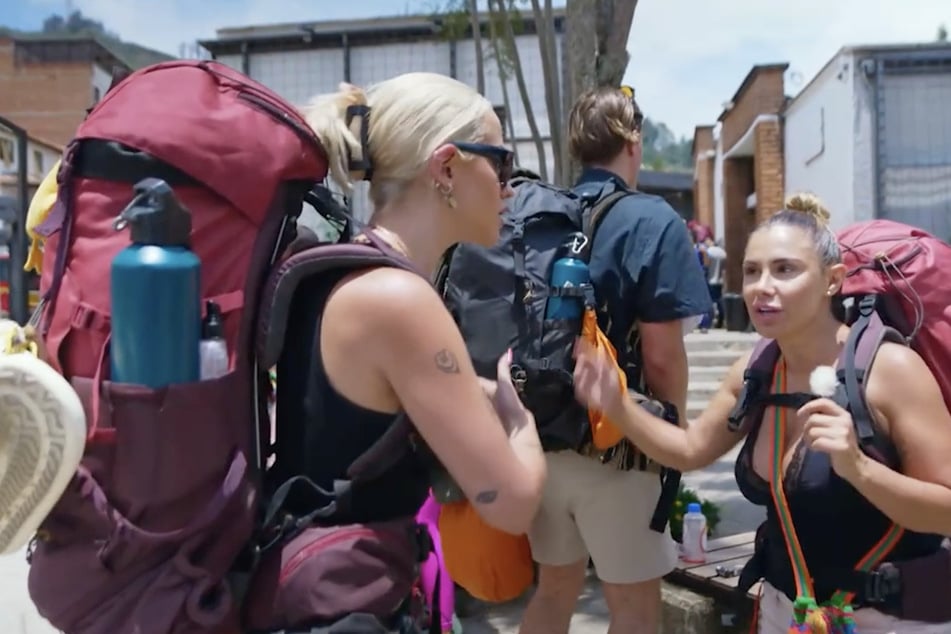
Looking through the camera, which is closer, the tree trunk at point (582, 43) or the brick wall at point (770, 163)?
the tree trunk at point (582, 43)

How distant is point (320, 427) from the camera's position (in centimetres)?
173

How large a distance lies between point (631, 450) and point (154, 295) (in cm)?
184

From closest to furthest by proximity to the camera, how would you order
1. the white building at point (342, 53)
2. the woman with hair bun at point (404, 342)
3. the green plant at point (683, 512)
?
the woman with hair bun at point (404, 342) → the green plant at point (683, 512) → the white building at point (342, 53)

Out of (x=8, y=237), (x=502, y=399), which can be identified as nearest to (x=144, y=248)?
(x=502, y=399)

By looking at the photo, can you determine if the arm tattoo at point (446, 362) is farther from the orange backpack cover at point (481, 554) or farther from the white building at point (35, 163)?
the white building at point (35, 163)

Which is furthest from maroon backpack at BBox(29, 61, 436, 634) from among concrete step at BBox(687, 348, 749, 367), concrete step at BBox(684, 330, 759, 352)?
concrete step at BBox(684, 330, 759, 352)

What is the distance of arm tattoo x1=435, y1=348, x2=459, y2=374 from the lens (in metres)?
1.67

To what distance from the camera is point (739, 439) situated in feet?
8.59

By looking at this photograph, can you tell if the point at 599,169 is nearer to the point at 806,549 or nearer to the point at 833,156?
the point at 806,549

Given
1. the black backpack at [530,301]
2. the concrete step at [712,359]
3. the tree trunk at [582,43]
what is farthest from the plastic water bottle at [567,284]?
the concrete step at [712,359]

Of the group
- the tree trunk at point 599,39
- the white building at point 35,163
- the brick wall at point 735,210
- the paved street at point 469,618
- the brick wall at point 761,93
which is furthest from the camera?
the white building at point 35,163

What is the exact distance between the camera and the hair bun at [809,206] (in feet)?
8.28

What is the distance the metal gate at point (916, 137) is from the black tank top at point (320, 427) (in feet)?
35.6

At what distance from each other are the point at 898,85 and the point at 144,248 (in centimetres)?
1154
